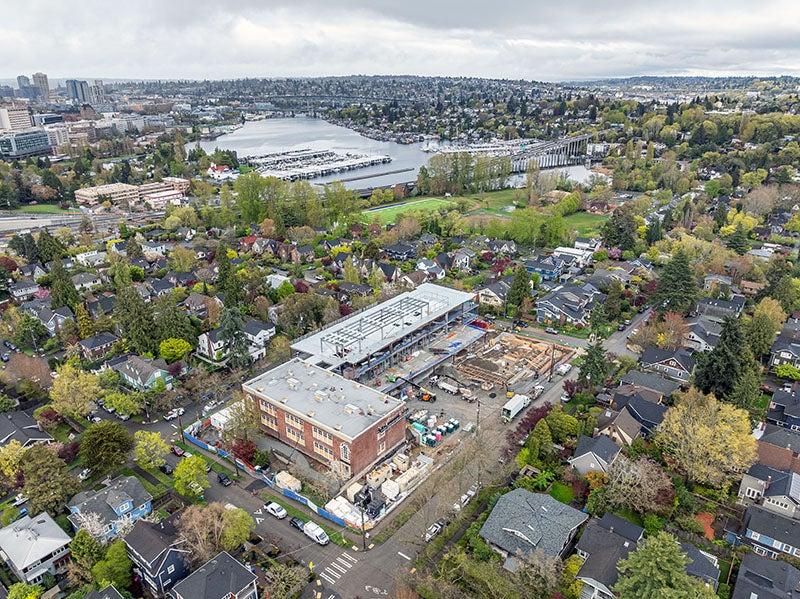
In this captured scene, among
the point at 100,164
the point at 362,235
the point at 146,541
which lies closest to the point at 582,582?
the point at 146,541

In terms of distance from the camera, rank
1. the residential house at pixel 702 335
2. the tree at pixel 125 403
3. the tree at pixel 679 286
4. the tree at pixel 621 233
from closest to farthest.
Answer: the tree at pixel 125 403
the residential house at pixel 702 335
the tree at pixel 679 286
the tree at pixel 621 233

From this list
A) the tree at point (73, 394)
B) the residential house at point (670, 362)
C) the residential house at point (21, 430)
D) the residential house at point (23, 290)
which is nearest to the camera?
the residential house at point (21, 430)

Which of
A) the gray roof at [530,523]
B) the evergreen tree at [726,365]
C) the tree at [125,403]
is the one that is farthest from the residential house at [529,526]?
the tree at [125,403]

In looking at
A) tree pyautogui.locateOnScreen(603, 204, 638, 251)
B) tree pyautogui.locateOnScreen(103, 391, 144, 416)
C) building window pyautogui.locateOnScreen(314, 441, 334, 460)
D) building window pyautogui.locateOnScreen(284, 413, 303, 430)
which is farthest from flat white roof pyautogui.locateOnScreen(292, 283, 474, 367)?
tree pyautogui.locateOnScreen(603, 204, 638, 251)

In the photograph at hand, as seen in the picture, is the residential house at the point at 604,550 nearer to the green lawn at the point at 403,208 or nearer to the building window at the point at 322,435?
the building window at the point at 322,435

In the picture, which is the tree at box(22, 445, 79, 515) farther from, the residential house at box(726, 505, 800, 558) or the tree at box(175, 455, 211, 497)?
the residential house at box(726, 505, 800, 558)

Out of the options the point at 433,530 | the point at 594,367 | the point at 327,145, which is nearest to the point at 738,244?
the point at 594,367
